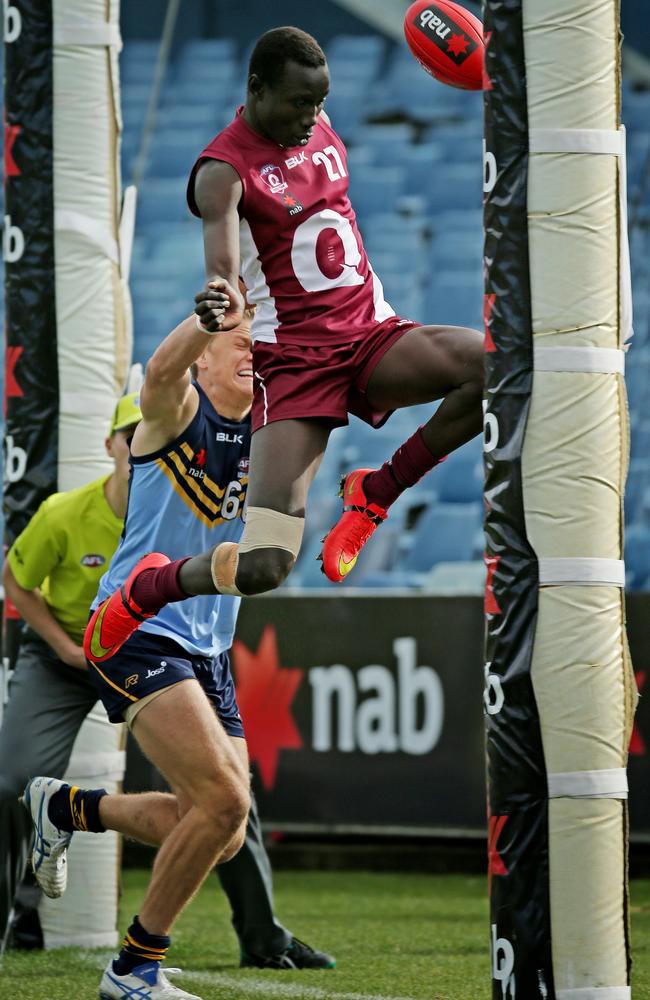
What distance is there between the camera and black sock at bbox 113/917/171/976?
485 centimetres

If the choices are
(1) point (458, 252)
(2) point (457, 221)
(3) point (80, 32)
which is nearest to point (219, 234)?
(3) point (80, 32)

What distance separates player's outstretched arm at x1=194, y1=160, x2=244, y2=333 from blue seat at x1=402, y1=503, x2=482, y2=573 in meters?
7.40

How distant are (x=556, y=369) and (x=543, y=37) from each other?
2.86 feet

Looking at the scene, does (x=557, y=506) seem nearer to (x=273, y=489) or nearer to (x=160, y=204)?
(x=273, y=489)

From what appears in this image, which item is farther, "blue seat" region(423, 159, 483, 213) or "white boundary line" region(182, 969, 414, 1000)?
"blue seat" region(423, 159, 483, 213)

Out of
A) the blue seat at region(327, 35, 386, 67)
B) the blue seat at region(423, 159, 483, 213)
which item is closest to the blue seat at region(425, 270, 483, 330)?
the blue seat at region(423, 159, 483, 213)

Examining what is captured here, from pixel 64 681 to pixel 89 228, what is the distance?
1.92m

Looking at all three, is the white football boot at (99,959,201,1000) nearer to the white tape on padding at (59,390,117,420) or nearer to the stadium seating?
the white tape on padding at (59,390,117,420)

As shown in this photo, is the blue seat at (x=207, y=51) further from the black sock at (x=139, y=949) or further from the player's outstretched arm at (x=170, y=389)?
the black sock at (x=139, y=949)

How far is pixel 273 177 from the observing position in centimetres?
454

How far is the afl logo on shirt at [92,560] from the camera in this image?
610 cm

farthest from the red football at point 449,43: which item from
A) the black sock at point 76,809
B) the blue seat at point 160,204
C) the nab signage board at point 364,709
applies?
the blue seat at point 160,204

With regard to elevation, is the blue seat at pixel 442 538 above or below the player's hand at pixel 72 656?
above

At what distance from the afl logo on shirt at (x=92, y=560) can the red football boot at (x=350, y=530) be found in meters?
1.56
